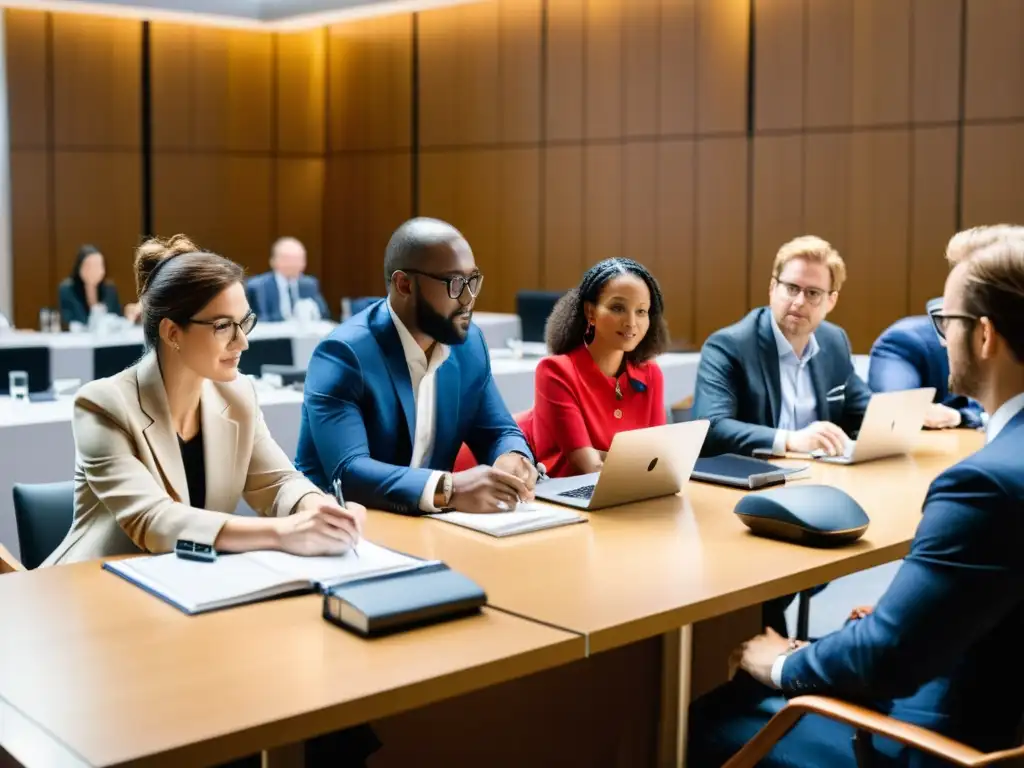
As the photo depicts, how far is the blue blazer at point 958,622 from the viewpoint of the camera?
174cm

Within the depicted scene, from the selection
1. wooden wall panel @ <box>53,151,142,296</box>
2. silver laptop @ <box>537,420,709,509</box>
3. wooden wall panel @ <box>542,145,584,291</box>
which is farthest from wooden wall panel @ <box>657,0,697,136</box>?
silver laptop @ <box>537,420,709,509</box>

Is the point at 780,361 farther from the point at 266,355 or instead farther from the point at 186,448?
the point at 266,355

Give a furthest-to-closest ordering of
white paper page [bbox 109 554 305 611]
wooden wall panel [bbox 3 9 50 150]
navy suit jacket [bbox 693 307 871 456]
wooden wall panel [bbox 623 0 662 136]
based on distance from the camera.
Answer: wooden wall panel [bbox 3 9 50 150], wooden wall panel [bbox 623 0 662 136], navy suit jacket [bbox 693 307 871 456], white paper page [bbox 109 554 305 611]

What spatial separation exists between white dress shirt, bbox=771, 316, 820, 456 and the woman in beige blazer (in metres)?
1.82

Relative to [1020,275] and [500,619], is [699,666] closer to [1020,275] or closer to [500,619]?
[500,619]

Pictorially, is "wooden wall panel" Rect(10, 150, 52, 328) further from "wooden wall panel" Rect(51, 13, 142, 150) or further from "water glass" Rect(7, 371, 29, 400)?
"water glass" Rect(7, 371, 29, 400)

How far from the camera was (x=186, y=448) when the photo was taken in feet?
8.55

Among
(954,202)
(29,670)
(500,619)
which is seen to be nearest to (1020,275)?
(500,619)

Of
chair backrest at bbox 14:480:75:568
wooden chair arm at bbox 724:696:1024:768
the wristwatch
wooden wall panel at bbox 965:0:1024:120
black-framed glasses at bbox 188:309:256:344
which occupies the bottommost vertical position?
wooden chair arm at bbox 724:696:1024:768

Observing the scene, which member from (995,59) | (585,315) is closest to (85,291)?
(995,59)

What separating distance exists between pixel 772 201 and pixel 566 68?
235 cm

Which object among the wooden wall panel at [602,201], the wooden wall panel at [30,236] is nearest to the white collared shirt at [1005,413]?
the wooden wall panel at [602,201]

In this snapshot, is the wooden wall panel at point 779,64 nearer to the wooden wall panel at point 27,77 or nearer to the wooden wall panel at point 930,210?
the wooden wall panel at point 930,210

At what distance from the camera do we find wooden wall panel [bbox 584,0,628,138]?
989 cm
